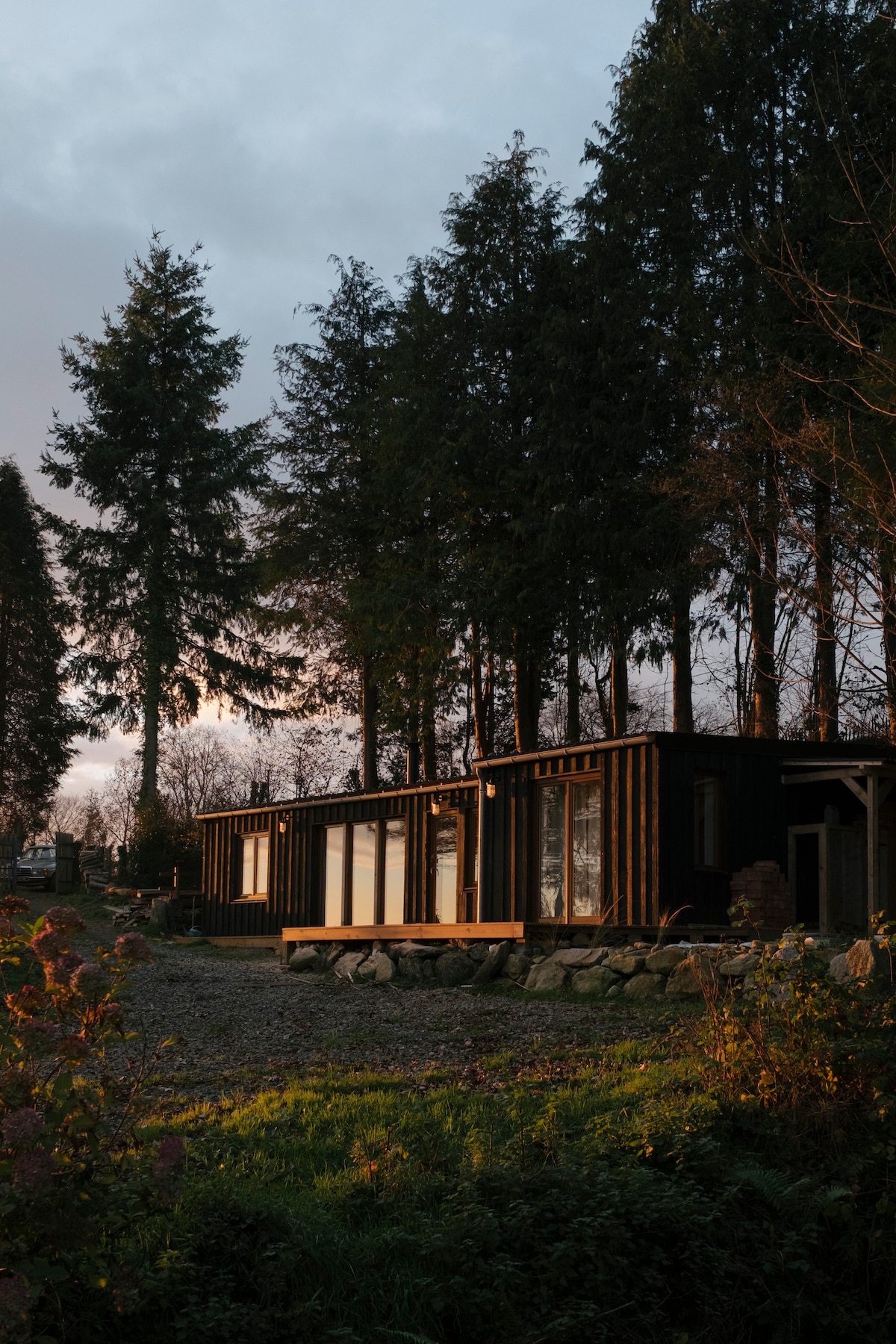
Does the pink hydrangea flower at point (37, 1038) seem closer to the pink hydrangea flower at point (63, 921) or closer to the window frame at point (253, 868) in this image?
the pink hydrangea flower at point (63, 921)

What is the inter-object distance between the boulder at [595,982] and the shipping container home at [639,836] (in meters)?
1.57

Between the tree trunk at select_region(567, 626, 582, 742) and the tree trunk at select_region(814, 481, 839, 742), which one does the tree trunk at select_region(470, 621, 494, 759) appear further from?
the tree trunk at select_region(814, 481, 839, 742)

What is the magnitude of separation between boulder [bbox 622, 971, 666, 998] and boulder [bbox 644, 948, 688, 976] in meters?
0.06

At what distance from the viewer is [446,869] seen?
1719 cm

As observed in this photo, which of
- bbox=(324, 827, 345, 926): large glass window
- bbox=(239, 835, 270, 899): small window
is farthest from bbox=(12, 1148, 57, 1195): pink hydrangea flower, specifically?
bbox=(239, 835, 270, 899): small window

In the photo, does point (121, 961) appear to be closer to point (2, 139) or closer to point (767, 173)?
point (2, 139)

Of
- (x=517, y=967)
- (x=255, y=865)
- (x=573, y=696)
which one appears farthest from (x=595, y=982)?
(x=573, y=696)

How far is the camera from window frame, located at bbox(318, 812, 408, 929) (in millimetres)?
18234

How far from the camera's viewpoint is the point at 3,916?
3533 mm

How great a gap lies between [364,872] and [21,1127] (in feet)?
53.1

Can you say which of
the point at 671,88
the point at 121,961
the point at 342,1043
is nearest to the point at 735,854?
the point at 342,1043

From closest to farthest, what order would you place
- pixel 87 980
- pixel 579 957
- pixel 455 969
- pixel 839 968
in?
pixel 87 980 < pixel 839 968 < pixel 579 957 < pixel 455 969

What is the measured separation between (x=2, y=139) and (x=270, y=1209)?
8.18 meters

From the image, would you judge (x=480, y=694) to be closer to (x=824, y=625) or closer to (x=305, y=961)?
(x=305, y=961)
